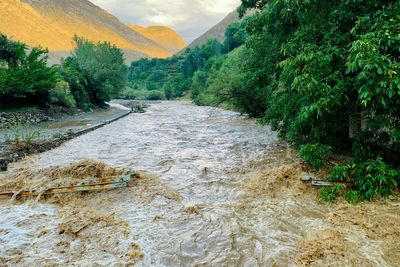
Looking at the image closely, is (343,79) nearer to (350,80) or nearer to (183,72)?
(350,80)

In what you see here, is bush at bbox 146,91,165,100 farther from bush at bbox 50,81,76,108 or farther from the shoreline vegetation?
the shoreline vegetation

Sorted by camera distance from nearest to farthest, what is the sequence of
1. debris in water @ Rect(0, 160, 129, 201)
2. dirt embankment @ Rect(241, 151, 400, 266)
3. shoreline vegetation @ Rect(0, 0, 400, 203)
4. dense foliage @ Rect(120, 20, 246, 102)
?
dirt embankment @ Rect(241, 151, 400, 266), shoreline vegetation @ Rect(0, 0, 400, 203), debris in water @ Rect(0, 160, 129, 201), dense foliage @ Rect(120, 20, 246, 102)

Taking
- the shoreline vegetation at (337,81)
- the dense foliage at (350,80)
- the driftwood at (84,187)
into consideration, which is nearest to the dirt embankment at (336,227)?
the shoreline vegetation at (337,81)

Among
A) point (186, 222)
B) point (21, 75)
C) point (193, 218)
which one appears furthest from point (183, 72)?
point (186, 222)

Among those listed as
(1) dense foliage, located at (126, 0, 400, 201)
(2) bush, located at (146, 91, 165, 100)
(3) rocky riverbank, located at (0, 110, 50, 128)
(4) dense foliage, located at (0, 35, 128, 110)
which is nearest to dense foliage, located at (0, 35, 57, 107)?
(4) dense foliage, located at (0, 35, 128, 110)

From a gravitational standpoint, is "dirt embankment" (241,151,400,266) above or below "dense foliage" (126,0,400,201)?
below

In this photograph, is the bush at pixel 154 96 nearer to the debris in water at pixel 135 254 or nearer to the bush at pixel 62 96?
the bush at pixel 62 96

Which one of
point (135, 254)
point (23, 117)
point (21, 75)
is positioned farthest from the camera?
point (21, 75)

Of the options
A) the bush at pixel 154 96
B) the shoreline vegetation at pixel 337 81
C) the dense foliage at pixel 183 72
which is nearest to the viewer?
the shoreline vegetation at pixel 337 81

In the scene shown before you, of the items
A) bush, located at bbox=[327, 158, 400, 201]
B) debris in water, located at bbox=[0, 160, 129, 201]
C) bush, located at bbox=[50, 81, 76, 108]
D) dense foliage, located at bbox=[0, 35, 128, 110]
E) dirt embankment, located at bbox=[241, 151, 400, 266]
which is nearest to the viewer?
dirt embankment, located at bbox=[241, 151, 400, 266]

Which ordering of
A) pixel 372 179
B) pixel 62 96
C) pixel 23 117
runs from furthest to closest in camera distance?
1. pixel 62 96
2. pixel 23 117
3. pixel 372 179

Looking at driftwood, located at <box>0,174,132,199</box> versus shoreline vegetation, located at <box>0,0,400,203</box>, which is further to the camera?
driftwood, located at <box>0,174,132,199</box>

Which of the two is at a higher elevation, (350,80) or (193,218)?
(350,80)

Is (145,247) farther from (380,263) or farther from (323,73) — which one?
(323,73)
